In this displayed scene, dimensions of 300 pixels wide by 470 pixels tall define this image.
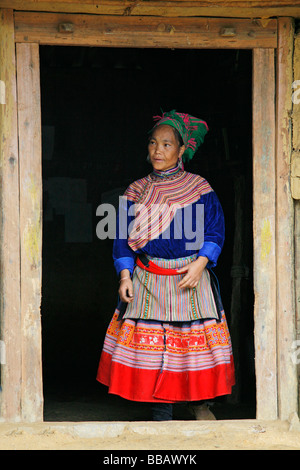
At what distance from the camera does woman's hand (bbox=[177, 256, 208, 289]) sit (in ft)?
15.9

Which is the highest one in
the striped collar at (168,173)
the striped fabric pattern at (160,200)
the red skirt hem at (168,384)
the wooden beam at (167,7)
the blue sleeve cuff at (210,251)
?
the wooden beam at (167,7)

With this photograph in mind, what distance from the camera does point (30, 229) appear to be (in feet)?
14.8

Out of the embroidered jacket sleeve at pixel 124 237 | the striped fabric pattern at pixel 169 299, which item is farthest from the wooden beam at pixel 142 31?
the striped fabric pattern at pixel 169 299

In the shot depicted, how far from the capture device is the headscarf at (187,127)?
5176 millimetres

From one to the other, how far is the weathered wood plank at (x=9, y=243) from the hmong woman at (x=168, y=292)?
71 centimetres

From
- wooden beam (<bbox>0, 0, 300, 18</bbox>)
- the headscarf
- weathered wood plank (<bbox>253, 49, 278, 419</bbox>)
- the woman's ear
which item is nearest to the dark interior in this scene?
the headscarf

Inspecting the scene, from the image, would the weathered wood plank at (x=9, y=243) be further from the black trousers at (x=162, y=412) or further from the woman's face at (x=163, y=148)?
the woman's face at (x=163, y=148)

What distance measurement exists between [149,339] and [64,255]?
10.2ft

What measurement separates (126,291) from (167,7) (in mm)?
1802

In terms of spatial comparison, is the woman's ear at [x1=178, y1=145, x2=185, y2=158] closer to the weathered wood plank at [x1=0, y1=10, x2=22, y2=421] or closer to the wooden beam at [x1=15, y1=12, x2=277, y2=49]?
the wooden beam at [x1=15, y1=12, x2=277, y2=49]

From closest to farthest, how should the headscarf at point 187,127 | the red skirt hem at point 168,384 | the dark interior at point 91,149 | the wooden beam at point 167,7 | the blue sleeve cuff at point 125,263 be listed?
the wooden beam at point 167,7
the red skirt hem at point 168,384
the blue sleeve cuff at point 125,263
the headscarf at point 187,127
the dark interior at point 91,149

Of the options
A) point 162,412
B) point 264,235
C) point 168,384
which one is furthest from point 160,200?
point 162,412

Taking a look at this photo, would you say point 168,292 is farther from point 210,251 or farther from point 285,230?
point 285,230

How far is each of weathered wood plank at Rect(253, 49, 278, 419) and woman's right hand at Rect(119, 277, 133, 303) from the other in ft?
2.75
